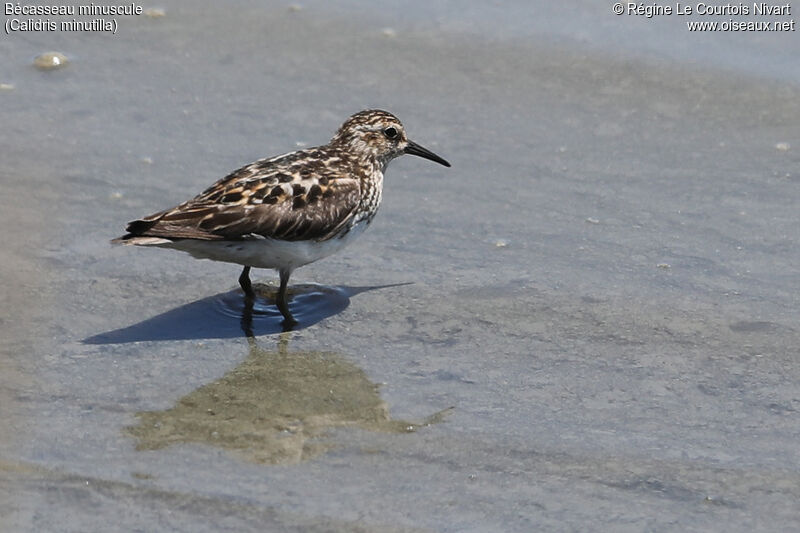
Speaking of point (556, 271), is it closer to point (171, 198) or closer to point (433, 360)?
point (433, 360)

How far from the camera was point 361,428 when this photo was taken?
23.7 ft

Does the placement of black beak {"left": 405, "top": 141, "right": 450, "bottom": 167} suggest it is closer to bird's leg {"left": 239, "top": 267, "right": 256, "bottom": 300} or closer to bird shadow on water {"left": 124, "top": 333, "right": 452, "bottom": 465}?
bird's leg {"left": 239, "top": 267, "right": 256, "bottom": 300}

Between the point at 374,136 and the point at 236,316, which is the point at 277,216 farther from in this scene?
the point at 374,136

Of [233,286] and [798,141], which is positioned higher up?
[798,141]

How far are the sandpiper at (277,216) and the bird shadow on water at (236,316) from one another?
0.10 meters

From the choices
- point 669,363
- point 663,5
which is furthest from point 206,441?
point 663,5

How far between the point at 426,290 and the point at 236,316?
51.0 inches

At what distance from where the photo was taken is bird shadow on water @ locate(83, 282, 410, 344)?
27.0 ft

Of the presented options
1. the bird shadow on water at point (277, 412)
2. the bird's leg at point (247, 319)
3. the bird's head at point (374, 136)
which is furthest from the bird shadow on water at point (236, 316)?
the bird's head at point (374, 136)

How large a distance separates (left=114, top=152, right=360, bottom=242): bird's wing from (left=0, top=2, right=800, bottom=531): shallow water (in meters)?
0.63

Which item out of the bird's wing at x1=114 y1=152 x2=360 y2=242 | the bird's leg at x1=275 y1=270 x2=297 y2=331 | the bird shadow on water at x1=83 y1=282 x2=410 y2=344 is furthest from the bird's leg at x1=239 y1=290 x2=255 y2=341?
the bird's wing at x1=114 y1=152 x2=360 y2=242

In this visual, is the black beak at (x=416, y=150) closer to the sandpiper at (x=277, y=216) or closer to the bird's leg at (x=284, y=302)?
the sandpiper at (x=277, y=216)

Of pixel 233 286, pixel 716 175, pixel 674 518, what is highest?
pixel 716 175

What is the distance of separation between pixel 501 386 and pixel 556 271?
5.24ft
